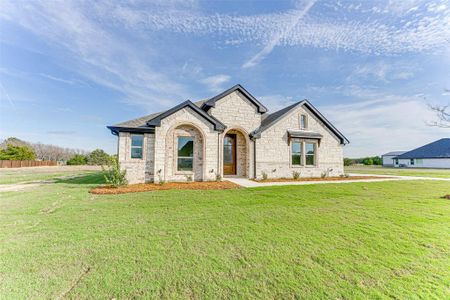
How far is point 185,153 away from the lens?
12734 millimetres

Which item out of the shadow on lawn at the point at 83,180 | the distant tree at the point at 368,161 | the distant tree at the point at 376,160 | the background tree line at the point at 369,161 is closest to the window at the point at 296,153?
the shadow on lawn at the point at 83,180

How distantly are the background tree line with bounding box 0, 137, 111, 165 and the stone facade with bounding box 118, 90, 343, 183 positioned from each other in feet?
42.0

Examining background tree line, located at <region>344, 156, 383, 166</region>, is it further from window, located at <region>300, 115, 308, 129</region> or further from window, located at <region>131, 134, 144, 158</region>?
window, located at <region>131, 134, 144, 158</region>

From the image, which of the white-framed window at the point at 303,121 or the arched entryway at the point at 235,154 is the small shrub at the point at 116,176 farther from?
the white-framed window at the point at 303,121

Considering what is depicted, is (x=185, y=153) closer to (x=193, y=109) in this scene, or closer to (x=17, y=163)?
(x=193, y=109)

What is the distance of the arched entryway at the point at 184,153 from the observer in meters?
12.3

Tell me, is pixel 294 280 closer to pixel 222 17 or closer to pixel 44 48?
pixel 222 17

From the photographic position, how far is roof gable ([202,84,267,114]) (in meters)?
Answer: 14.0

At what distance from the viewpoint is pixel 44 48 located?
11.4 metres

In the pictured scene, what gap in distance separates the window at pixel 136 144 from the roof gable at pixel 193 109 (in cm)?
→ 108

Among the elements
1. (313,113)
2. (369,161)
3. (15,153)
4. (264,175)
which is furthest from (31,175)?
(369,161)

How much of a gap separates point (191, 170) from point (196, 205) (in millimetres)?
6169

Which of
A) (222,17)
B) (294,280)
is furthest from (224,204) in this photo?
(222,17)

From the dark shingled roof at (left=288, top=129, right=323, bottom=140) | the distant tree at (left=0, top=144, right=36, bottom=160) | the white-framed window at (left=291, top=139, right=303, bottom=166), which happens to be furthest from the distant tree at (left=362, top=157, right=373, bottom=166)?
the distant tree at (left=0, top=144, right=36, bottom=160)
